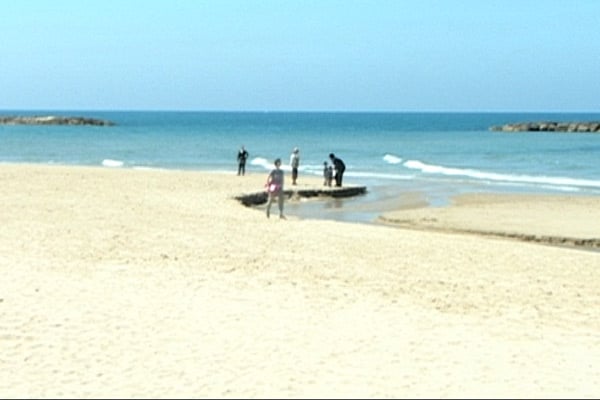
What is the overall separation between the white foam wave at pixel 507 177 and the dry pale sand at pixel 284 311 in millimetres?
18927

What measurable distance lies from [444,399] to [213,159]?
54.1 m

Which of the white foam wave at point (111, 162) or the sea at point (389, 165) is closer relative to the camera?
the sea at point (389, 165)

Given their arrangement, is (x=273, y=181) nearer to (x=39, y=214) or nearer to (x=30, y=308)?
(x=39, y=214)

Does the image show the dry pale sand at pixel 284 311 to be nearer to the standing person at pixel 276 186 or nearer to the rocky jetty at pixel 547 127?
the standing person at pixel 276 186

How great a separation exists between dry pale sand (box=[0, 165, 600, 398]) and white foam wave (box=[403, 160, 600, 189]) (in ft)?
62.1

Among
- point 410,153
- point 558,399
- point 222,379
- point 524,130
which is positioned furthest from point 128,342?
point 524,130

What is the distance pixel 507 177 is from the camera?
4453cm

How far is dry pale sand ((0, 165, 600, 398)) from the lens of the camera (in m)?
9.23

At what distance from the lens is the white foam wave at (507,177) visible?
40469mm

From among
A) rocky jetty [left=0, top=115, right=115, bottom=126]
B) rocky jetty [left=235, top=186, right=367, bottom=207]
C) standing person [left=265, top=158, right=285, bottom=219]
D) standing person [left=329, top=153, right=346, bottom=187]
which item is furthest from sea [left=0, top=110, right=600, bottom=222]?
rocky jetty [left=0, top=115, right=115, bottom=126]

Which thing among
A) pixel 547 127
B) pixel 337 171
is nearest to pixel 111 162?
pixel 337 171

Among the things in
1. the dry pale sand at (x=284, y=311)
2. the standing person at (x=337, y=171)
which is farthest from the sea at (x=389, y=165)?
the dry pale sand at (x=284, y=311)

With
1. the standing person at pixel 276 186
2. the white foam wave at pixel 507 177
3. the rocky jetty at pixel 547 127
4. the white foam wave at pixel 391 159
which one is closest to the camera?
the standing person at pixel 276 186

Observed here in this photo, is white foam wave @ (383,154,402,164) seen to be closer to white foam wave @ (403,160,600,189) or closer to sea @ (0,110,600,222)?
sea @ (0,110,600,222)
